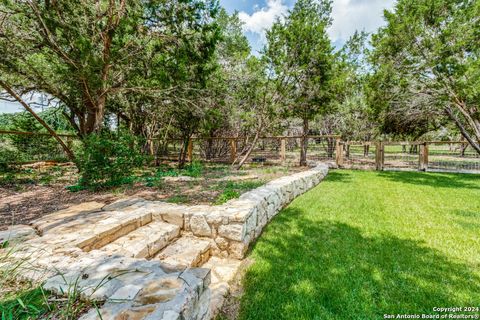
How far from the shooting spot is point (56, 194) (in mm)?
4598

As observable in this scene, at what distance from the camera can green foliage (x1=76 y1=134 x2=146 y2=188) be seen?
4742mm

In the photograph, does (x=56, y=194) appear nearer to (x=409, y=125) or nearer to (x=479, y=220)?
(x=479, y=220)

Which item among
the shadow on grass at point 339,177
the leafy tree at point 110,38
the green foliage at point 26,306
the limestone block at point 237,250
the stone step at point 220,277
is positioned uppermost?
the leafy tree at point 110,38

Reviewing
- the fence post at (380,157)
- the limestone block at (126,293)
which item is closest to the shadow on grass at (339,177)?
the fence post at (380,157)

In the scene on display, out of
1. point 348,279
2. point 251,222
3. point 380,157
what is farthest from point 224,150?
point 348,279

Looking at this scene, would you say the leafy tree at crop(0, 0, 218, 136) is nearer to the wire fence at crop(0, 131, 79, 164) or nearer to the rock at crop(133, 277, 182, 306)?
the wire fence at crop(0, 131, 79, 164)

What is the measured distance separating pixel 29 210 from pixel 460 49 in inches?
437

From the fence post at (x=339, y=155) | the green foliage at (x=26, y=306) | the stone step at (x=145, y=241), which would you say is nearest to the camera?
the green foliage at (x=26, y=306)

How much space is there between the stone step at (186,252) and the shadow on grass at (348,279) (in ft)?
2.07

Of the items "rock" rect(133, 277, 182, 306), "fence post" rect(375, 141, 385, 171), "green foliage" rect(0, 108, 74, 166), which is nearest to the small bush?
"green foliage" rect(0, 108, 74, 166)

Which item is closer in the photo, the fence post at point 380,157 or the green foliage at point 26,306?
the green foliage at point 26,306

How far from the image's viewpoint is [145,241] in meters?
2.58

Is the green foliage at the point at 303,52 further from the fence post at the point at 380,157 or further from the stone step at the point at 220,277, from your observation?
the stone step at the point at 220,277

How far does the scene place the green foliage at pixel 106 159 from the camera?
15.6 feet
